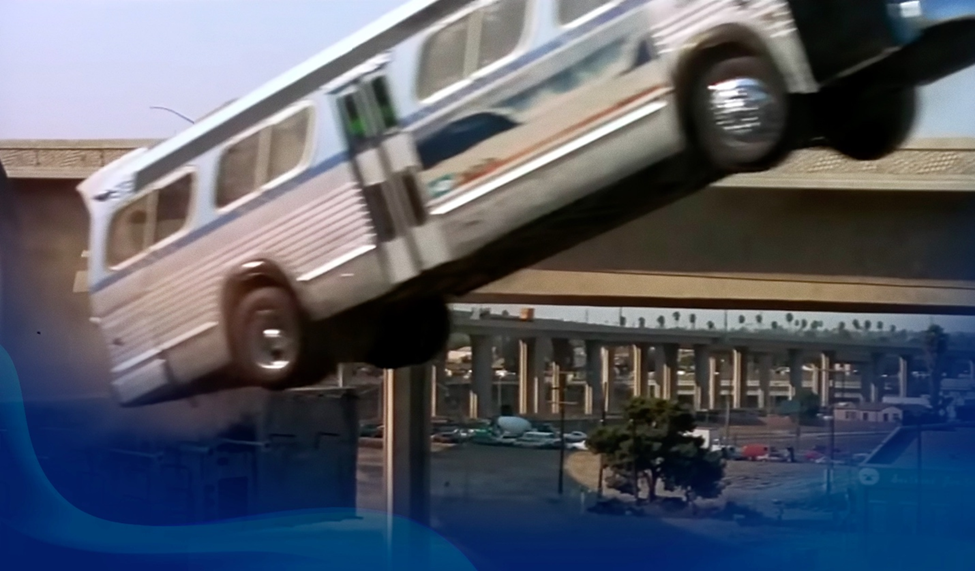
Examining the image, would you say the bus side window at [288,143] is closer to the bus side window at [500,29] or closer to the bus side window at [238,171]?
the bus side window at [238,171]

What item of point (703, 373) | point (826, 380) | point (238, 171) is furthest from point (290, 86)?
point (826, 380)

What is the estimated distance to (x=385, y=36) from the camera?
9.41 feet

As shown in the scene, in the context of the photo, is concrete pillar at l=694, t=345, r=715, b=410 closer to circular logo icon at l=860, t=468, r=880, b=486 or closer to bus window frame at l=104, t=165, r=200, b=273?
circular logo icon at l=860, t=468, r=880, b=486

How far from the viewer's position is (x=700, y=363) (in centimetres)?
288

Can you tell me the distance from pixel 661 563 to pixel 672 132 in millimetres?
1096

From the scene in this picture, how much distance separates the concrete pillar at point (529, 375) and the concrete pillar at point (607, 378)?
146 millimetres

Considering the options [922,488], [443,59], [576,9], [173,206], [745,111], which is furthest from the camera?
[173,206]

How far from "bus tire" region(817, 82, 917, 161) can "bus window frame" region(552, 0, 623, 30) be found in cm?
50

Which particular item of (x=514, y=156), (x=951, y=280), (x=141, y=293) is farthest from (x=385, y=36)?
(x=951, y=280)

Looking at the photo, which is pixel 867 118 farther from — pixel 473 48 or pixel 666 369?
pixel 473 48

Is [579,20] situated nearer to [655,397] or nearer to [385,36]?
[385,36]

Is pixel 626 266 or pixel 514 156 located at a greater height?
pixel 514 156

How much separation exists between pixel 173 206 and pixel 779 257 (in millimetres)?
1513

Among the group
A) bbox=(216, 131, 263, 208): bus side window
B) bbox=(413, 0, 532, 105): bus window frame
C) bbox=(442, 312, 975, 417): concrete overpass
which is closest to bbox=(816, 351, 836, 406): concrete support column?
bbox=(442, 312, 975, 417): concrete overpass
